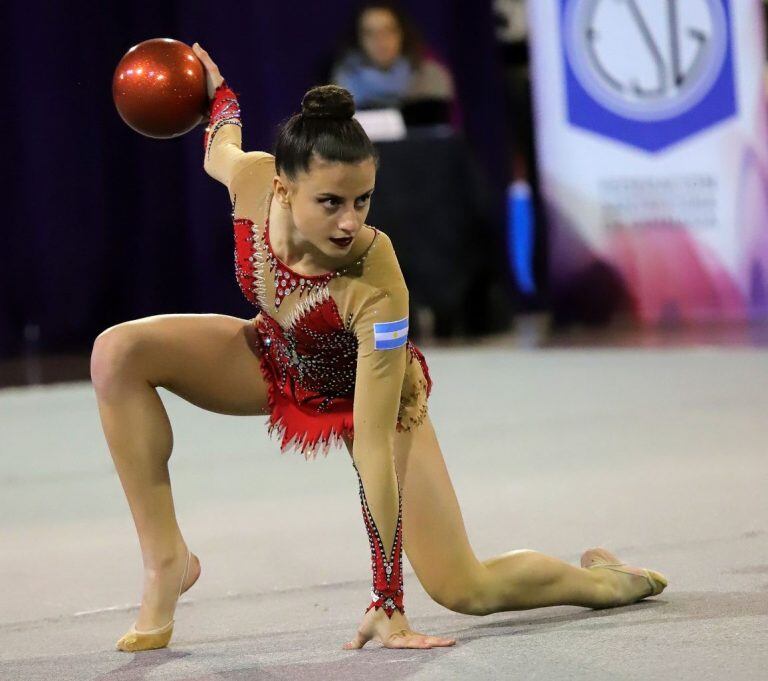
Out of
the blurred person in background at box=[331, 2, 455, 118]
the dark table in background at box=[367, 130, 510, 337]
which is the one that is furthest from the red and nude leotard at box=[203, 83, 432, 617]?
the blurred person in background at box=[331, 2, 455, 118]

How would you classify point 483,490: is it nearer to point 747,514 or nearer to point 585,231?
point 747,514

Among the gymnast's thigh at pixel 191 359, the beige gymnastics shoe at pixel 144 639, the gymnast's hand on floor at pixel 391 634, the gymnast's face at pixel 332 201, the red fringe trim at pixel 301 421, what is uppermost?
the gymnast's face at pixel 332 201

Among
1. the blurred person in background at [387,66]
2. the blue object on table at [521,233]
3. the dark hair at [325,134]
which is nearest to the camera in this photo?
the dark hair at [325,134]

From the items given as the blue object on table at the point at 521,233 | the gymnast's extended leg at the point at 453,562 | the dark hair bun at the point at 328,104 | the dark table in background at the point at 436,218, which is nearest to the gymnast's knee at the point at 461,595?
the gymnast's extended leg at the point at 453,562

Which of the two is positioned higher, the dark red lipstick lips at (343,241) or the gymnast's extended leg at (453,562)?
the dark red lipstick lips at (343,241)

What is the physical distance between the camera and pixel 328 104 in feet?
7.36

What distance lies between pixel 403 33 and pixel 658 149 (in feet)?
5.18

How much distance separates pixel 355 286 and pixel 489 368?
3.77m

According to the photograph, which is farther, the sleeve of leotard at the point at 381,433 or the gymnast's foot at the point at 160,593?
the gymnast's foot at the point at 160,593

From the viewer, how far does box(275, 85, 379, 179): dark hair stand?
2211mm

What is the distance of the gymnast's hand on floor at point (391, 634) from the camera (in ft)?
7.53

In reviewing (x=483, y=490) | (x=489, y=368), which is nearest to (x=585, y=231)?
(x=489, y=368)

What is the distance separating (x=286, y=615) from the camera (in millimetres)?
Answer: 2666

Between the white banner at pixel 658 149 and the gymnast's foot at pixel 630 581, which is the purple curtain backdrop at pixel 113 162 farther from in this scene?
the gymnast's foot at pixel 630 581
